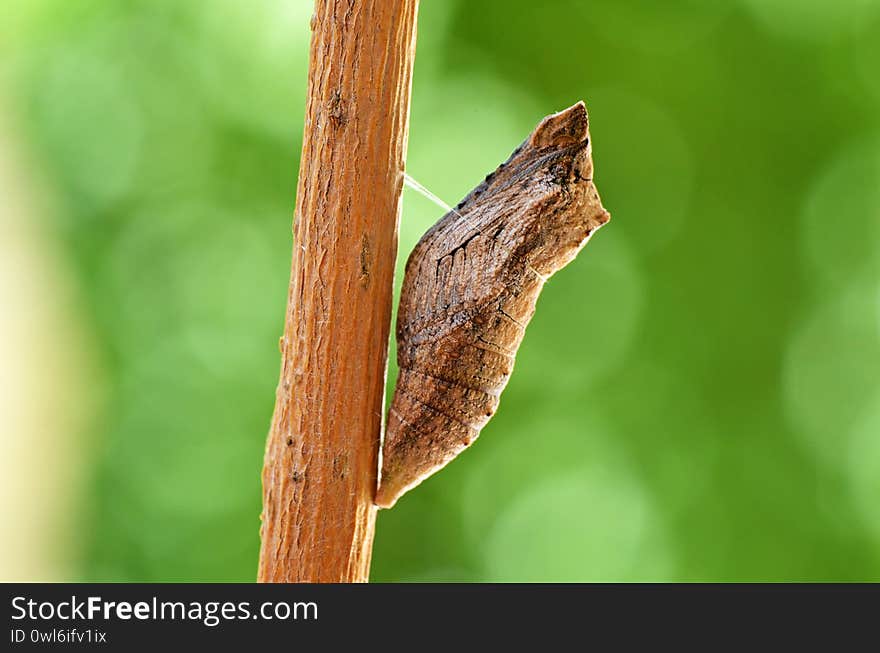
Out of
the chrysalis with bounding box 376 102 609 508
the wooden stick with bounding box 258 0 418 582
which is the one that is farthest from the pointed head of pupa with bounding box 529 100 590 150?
the wooden stick with bounding box 258 0 418 582

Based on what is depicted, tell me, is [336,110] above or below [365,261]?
above

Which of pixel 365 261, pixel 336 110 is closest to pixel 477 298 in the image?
pixel 365 261

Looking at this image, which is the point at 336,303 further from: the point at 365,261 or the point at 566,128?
the point at 566,128

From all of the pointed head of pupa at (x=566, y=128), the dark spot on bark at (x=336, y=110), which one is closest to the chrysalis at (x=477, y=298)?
the pointed head of pupa at (x=566, y=128)

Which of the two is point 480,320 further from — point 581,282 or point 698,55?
point 698,55

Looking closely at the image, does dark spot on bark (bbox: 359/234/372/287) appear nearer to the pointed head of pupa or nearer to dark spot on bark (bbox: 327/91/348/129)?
dark spot on bark (bbox: 327/91/348/129)

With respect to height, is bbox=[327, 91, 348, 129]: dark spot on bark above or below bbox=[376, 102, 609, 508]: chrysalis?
above

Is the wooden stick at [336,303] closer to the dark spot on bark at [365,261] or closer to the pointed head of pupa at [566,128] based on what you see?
the dark spot on bark at [365,261]
